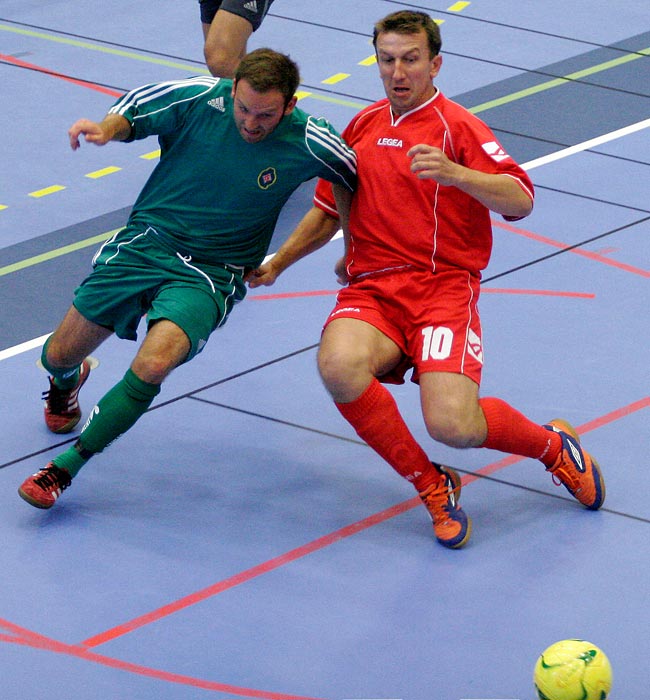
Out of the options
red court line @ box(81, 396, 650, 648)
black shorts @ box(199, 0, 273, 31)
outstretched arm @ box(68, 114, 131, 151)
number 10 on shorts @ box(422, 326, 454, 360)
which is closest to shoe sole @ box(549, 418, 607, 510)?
red court line @ box(81, 396, 650, 648)

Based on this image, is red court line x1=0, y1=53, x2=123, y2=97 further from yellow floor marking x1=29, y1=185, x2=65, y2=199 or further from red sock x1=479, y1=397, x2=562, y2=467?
red sock x1=479, y1=397, x2=562, y2=467

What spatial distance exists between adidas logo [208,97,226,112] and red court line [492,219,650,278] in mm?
2539

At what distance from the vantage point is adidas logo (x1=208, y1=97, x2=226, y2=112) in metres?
4.95

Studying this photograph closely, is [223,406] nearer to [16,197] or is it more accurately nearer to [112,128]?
[112,128]

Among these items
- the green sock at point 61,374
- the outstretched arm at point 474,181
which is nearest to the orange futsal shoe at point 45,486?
the green sock at point 61,374

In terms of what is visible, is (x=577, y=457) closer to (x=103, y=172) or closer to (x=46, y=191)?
(x=46, y=191)

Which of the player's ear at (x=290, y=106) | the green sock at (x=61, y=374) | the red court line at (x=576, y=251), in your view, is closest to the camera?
the player's ear at (x=290, y=106)

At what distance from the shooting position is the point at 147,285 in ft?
16.3

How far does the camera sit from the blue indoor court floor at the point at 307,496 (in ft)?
13.5

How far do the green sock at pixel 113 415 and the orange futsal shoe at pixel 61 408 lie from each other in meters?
0.54

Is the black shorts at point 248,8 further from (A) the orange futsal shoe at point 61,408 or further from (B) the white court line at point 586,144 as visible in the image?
(A) the orange futsal shoe at point 61,408

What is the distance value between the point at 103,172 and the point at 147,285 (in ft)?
10.3

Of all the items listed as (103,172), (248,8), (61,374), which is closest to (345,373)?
(61,374)

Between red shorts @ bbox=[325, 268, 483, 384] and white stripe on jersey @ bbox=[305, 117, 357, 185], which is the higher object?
white stripe on jersey @ bbox=[305, 117, 357, 185]
